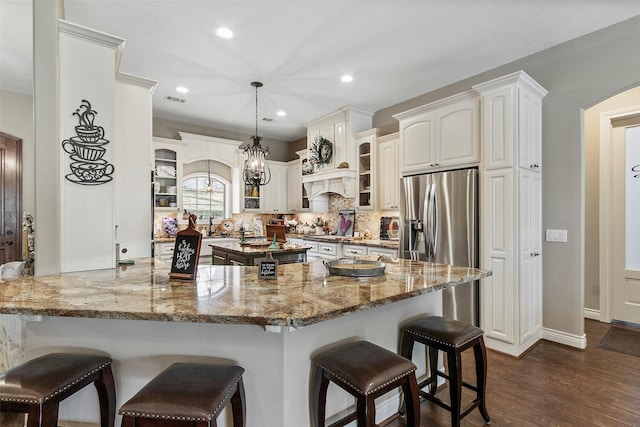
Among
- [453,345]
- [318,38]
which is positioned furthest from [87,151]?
[453,345]

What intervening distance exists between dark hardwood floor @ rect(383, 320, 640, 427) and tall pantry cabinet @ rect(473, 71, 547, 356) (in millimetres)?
257

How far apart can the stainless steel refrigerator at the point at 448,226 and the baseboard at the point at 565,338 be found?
0.81 metres

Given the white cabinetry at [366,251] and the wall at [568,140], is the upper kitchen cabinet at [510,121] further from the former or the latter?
the white cabinetry at [366,251]

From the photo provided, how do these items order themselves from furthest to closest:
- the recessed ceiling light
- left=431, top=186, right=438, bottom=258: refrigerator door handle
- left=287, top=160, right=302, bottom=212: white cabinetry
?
left=287, top=160, right=302, bottom=212: white cabinetry, left=431, top=186, right=438, bottom=258: refrigerator door handle, the recessed ceiling light

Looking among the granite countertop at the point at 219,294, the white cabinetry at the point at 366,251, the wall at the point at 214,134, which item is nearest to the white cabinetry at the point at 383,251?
the white cabinetry at the point at 366,251

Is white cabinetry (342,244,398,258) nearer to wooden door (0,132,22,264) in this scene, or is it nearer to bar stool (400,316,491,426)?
bar stool (400,316,491,426)

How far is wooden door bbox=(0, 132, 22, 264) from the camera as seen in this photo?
2.07 meters

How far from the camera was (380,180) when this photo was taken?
491cm

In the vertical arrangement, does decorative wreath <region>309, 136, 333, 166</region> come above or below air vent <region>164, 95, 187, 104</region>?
below

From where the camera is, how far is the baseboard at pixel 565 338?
315 centimetres

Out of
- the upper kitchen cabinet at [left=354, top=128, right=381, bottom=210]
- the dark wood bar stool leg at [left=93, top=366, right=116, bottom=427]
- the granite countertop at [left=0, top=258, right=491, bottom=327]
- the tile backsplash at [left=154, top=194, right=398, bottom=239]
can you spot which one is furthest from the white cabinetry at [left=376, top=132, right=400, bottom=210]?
the dark wood bar stool leg at [left=93, top=366, right=116, bottom=427]

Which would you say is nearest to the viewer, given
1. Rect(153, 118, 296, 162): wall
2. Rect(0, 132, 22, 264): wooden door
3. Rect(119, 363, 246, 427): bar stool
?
Rect(119, 363, 246, 427): bar stool

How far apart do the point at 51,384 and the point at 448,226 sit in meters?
3.32

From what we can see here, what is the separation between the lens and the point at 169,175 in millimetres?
A: 5586
